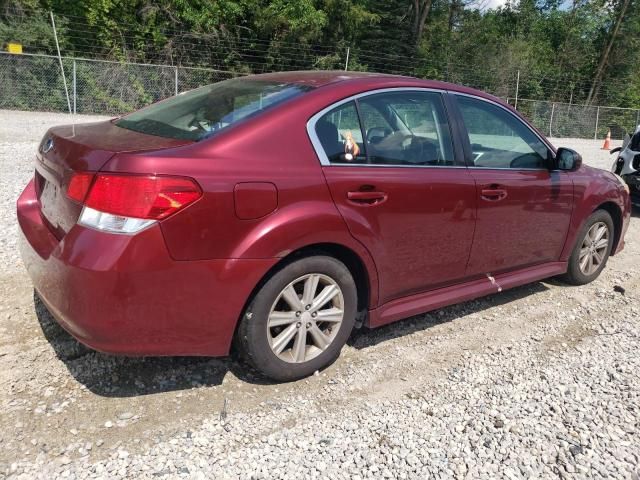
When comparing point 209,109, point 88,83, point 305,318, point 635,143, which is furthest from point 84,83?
point 305,318

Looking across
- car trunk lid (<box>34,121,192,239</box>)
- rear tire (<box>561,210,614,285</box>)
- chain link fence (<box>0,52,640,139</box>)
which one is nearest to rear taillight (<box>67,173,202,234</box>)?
car trunk lid (<box>34,121,192,239</box>)

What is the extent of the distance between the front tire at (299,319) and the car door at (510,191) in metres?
1.16

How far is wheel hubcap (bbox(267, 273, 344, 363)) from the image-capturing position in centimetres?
296

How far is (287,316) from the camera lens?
2.98m

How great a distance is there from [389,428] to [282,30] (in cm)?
2275

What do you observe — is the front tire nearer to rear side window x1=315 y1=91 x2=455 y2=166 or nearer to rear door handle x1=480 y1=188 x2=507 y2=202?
rear side window x1=315 y1=91 x2=455 y2=166

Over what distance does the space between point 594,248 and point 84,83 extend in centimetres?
1639

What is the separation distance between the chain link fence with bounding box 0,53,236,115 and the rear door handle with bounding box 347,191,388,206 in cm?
1578

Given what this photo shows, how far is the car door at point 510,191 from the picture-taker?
3801mm

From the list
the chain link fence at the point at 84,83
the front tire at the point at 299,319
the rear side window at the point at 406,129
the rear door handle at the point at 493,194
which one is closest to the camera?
the front tire at the point at 299,319

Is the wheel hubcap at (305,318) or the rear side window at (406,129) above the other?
the rear side window at (406,129)

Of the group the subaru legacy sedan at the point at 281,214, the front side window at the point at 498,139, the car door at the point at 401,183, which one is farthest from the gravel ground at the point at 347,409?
the front side window at the point at 498,139

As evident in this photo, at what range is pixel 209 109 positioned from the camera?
3162 mm

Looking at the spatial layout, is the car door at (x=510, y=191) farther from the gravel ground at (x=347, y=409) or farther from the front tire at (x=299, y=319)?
the front tire at (x=299, y=319)
